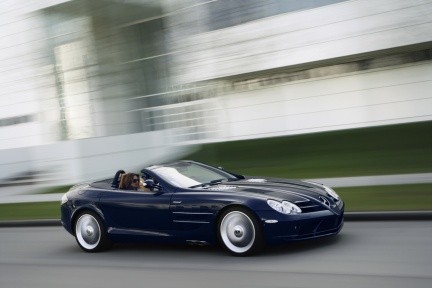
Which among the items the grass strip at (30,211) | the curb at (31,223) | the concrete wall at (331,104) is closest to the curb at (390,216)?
the curb at (31,223)

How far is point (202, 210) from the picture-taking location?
320 inches

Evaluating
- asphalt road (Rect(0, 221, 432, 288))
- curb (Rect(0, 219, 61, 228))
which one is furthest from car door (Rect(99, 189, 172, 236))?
curb (Rect(0, 219, 61, 228))

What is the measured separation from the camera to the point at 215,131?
2622 cm

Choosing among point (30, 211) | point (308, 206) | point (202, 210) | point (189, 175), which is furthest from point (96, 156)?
point (308, 206)

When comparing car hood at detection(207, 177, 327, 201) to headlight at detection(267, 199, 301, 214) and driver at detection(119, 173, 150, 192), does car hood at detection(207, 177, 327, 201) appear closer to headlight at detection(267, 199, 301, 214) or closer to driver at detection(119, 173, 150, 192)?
headlight at detection(267, 199, 301, 214)

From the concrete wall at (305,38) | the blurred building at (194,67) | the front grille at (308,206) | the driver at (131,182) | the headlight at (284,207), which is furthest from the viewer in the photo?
the blurred building at (194,67)

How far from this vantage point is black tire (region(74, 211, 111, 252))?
9.37 metres

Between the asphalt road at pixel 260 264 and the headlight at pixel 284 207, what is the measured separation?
52cm

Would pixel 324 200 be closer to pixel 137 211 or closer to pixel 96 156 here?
pixel 137 211

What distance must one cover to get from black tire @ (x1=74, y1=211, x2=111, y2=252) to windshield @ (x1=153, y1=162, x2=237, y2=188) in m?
1.21

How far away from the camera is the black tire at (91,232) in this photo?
9.37m

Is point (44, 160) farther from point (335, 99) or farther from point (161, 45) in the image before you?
point (335, 99)

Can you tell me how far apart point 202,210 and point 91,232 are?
217cm

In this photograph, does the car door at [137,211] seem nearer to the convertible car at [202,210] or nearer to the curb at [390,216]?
the convertible car at [202,210]
